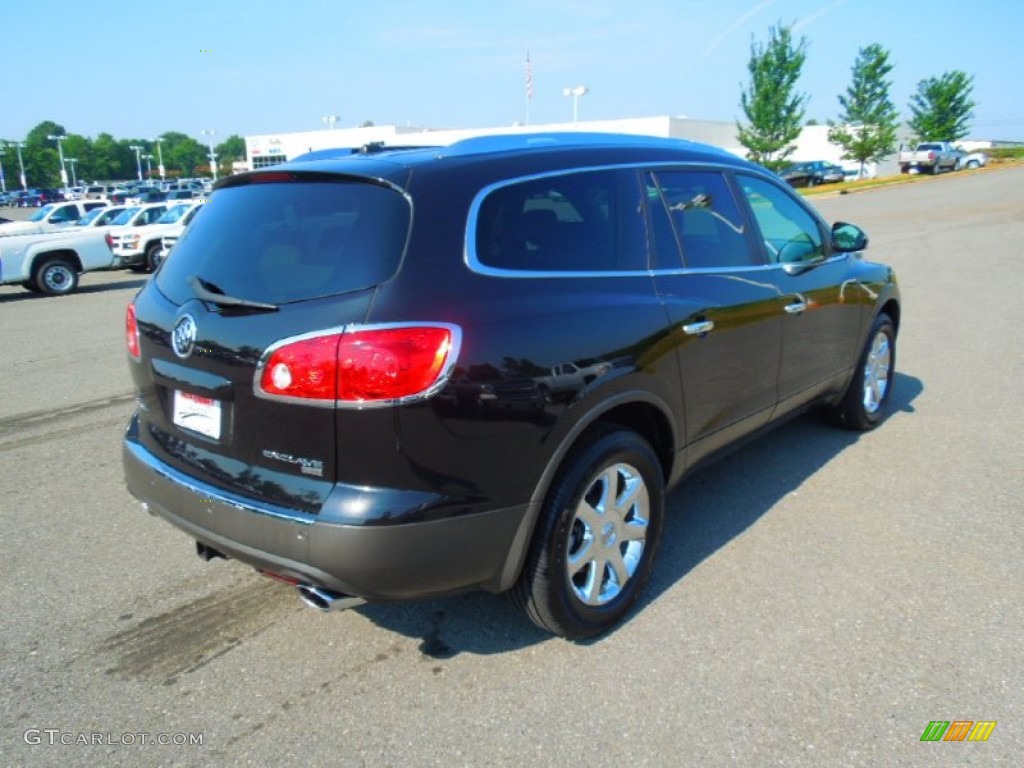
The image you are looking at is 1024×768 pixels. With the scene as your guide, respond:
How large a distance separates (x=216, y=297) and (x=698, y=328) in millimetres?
1939

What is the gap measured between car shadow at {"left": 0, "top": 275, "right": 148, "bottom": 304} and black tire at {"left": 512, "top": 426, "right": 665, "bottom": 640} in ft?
44.4

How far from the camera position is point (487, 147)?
2.81m

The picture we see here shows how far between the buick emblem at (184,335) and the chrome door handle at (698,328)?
1.92 metres

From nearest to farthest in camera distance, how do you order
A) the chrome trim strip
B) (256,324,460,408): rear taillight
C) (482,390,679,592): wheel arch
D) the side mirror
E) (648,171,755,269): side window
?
(256,324,460,408): rear taillight, the chrome trim strip, (482,390,679,592): wheel arch, (648,171,755,269): side window, the side mirror

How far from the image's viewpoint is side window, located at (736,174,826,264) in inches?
157

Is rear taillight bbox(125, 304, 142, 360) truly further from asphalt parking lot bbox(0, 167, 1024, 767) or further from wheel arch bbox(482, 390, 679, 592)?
wheel arch bbox(482, 390, 679, 592)

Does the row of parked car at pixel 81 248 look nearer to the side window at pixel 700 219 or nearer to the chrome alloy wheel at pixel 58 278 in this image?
the chrome alloy wheel at pixel 58 278

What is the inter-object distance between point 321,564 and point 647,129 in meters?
58.0

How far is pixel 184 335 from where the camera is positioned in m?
2.63

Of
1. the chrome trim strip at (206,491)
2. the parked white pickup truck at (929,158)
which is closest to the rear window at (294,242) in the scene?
the chrome trim strip at (206,491)

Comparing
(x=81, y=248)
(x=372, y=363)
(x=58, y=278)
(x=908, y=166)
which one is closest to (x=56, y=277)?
(x=58, y=278)

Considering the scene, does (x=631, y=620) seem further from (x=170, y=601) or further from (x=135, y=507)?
(x=135, y=507)

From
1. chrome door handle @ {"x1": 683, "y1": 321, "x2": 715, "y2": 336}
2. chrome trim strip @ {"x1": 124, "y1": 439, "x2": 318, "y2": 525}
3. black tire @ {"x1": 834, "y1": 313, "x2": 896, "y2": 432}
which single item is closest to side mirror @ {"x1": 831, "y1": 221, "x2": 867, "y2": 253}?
black tire @ {"x1": 834, "y1": 313, "x2": 896, "y2": 432}

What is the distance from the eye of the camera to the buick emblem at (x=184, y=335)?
2.60m
